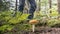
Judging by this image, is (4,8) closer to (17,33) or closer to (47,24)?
(17,33)

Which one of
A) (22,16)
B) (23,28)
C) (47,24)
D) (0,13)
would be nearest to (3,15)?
(0,13)

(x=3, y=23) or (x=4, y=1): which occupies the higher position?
(x=4, y=1)

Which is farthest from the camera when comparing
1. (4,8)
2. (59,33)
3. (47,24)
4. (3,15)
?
(47,24)

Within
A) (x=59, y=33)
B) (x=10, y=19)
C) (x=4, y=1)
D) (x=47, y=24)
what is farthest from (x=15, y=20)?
(x=47, y=24)

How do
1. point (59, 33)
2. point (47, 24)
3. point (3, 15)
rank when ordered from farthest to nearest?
point (47, 24) → point (59, 33) → point (3, 15)

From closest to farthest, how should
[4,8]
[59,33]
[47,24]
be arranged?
1. [4,8]
2. [59,33]
3. [47,24]

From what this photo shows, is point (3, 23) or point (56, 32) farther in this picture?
point (56, 32)

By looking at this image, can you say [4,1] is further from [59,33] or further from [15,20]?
[59,33]

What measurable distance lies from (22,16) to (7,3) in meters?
0.42

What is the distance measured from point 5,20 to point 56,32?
3.77ft

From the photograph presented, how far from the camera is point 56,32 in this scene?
3.25 meters

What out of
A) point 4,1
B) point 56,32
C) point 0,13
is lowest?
point 56,32

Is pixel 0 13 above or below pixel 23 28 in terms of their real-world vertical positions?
above

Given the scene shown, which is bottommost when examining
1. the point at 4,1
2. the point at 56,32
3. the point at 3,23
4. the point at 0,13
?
the point at 56,32
